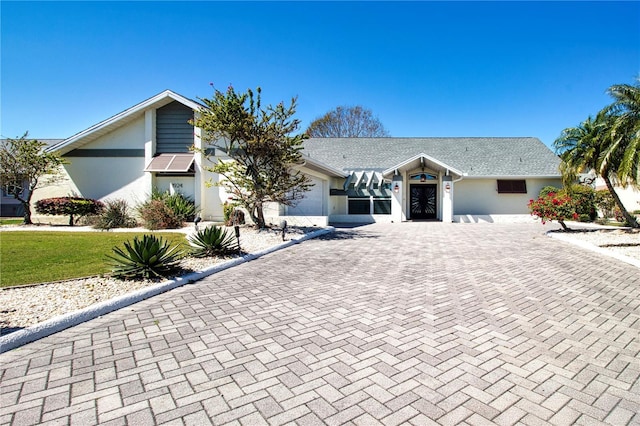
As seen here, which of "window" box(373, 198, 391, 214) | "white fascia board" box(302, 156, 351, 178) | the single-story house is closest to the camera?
"white fascia board" box(302, 156, 351, 178)

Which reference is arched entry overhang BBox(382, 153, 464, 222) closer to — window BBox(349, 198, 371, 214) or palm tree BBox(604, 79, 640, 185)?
window BBox(349, 198, 371, 214)

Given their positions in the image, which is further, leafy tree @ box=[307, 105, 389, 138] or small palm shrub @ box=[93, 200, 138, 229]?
leafy tree @ box=[307, 105, 389, 138]

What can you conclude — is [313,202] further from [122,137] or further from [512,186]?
[512,186]

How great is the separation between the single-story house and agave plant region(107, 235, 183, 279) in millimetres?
9903

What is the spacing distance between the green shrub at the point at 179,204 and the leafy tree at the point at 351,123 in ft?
89.1

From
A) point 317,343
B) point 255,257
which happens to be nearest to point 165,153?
point 255,257

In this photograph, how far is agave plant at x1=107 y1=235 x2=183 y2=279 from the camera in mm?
6395

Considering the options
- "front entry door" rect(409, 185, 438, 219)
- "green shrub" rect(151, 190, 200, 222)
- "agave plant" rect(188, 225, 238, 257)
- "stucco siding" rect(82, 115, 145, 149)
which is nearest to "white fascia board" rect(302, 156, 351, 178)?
"front entry door" rect(409, 185, 438, 219)

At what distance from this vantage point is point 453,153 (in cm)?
2717

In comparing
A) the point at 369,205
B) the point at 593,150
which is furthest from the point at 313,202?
the point at 593,150

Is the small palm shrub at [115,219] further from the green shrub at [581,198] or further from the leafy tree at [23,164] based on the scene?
the green shrub at [581,198]

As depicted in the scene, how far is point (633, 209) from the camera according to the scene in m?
23.6

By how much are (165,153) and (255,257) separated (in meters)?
12.1

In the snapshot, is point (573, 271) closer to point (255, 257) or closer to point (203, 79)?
point (255, 257)
